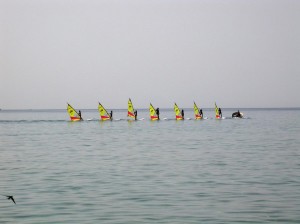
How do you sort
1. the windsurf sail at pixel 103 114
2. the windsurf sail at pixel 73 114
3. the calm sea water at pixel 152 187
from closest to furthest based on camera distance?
the calm sea water at pixel 152 187
the windsurf sail at pixel 73 114
the windsurf sail at pixel 103 114

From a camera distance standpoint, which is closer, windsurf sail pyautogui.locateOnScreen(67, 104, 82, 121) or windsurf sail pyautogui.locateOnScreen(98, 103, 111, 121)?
windsurf sail pyautogui.locateOnScreen(67, 104, 82, 121)

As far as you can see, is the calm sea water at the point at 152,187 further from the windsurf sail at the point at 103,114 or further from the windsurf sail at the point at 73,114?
the windsurf sail at the point at 103,114

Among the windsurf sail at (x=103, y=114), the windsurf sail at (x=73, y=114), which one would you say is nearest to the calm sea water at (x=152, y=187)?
the windsurf sail at (x=73, y=114)

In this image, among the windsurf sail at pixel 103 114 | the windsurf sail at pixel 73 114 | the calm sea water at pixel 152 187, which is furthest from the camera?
the windsurf sail at pixel 103 114

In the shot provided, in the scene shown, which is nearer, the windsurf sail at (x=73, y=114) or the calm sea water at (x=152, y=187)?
the calm sea water at (x=152, y=187)

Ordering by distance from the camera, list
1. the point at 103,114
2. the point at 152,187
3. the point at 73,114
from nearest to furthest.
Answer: the point at 152,187, the point at 73,114, the point at 103,114

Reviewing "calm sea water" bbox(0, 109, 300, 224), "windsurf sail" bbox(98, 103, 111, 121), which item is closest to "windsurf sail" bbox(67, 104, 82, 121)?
"windsurf sail" bbox(98, 103, 111, 121)

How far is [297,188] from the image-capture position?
21359 millimetres

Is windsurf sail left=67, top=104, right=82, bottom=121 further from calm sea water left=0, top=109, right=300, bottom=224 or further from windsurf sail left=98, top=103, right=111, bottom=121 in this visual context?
calm sea water left=0, top=109, right=300, bottom=224

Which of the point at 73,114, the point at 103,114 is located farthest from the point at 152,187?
the point at 103,114

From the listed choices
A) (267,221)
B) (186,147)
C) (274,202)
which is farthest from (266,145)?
(267,221)

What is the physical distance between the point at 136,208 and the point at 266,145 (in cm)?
2735

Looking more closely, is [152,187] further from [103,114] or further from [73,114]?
[103,114]

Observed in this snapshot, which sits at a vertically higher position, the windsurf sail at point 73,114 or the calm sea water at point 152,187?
the windsurf sail at point 73,114
